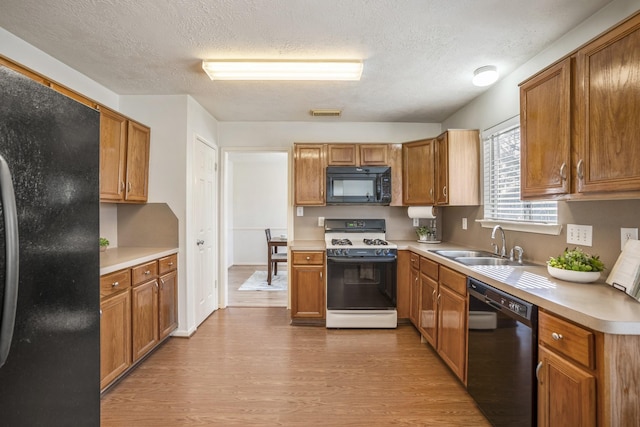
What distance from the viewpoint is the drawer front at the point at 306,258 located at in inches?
130

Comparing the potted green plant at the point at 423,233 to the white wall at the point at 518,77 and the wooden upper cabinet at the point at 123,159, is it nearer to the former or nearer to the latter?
the white wall at the point at 518,77

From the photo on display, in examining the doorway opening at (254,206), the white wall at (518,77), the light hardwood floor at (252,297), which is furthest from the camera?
the doorway opening at (254,206)

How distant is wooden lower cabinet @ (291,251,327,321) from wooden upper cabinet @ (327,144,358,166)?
1.08m

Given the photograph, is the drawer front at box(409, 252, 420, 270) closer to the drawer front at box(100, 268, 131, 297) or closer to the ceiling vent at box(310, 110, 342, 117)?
the ceiling vent at box(310, 110, 342, 117)

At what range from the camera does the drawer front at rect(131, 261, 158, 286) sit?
2.29 m

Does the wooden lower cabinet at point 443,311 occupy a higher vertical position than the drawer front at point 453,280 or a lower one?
lower

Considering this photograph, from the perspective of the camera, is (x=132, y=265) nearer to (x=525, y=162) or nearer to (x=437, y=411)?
(x=437, y=411)

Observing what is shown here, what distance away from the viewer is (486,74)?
2.39 m

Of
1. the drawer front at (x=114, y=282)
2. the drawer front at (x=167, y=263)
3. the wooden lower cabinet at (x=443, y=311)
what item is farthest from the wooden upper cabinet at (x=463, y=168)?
the drawer front at (x=114, y=282)

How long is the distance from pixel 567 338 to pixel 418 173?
8.06ft

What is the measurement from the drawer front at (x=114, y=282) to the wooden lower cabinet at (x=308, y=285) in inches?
61.2

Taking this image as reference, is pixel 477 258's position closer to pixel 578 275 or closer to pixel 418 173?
pixel 578 275

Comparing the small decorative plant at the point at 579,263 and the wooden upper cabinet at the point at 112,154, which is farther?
the wooden upper cabinet at the point at 112,154

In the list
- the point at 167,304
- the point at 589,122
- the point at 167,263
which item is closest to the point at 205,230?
the point at 167,263
